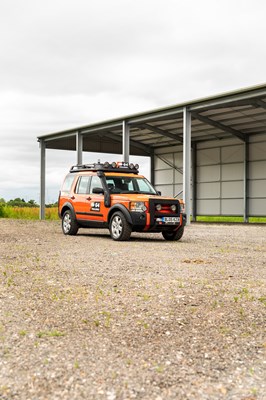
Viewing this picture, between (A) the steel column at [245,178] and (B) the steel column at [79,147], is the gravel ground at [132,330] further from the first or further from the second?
(A) the steel column at [245,178]

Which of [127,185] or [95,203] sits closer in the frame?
[95,203]

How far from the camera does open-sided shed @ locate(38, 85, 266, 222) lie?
27.1 meters

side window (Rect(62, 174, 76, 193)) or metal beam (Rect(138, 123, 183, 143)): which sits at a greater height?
metal beam (Rect(138, 123, 183, 143))

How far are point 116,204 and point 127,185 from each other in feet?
3.56

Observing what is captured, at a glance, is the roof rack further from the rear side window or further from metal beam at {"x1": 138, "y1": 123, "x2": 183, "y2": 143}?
metal beam at {"x1": 138, "y1": 123, "x2": 183, "y2": 143}

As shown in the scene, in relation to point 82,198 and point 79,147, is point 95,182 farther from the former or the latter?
point 79,147

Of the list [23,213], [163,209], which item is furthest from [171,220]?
[23,213]

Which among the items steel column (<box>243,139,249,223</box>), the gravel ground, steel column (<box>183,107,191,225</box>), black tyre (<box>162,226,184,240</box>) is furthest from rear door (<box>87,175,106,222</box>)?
steel column (<box>243,139,249,223</box>)

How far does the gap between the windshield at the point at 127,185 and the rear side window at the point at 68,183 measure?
1.60m

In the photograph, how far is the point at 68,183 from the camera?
1644cm

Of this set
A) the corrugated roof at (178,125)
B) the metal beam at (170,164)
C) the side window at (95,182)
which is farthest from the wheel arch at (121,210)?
the metal beam at (170,164)

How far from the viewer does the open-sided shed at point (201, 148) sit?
89.0 ft

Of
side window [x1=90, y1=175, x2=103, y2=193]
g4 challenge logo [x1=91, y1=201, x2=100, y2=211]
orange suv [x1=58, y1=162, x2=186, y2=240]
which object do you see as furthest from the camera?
side window [x1=90, y1=175, x2=103, y2=193]

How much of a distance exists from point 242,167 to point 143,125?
6.50m
